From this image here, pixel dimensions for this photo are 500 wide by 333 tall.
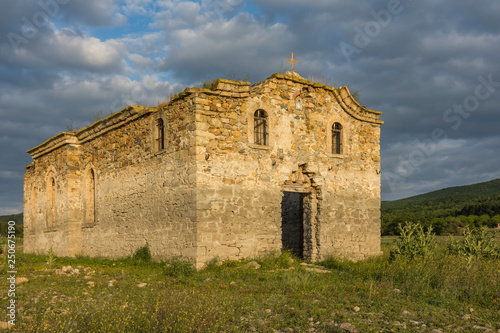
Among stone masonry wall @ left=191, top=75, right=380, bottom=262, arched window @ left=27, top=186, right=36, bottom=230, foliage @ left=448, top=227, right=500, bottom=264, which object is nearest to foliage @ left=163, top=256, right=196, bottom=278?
stone masonry wall @ left=191, top=75, right=380, bottom=262

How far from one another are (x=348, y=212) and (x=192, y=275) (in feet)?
19.7

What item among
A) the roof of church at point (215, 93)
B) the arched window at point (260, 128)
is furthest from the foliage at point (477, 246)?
the arched window at point (260, 128)

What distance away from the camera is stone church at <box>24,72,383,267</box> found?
11867 mm

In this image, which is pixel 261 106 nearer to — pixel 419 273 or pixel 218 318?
pixel 419 273

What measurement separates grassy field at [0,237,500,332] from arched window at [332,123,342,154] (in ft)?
14.0

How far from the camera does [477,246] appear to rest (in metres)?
12.3

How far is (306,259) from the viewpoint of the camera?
1376cm

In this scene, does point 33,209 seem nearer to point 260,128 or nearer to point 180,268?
point 180,268

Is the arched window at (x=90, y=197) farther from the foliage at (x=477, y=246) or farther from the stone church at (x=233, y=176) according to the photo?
the foliage at (x=477, y=246)

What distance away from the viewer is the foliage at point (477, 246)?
12.1 metres

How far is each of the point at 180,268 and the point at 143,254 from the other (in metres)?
2.69

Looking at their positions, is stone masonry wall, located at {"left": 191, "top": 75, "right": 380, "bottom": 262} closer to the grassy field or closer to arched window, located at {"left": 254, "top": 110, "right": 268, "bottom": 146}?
arched window, located at {"left": 254, "top": 110, "right": 268, "bottom": 146}

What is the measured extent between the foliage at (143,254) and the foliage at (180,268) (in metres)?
1.56

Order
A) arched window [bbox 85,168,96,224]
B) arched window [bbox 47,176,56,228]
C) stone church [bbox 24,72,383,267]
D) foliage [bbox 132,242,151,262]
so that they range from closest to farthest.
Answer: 1. stone church [bbox 24,72,383,267]
2. foliage [bbox 132,242,151,262]
3. arched window [bbox 85,168,96,224]
4. arched window [bbox 47,176,56,228]
